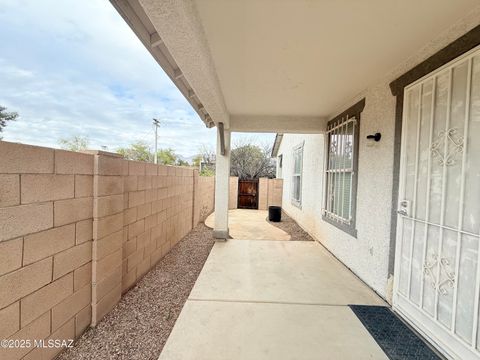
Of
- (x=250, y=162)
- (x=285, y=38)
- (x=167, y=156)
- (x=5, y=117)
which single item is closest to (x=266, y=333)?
(x=285, y=38)

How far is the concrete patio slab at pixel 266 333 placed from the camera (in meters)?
1.99

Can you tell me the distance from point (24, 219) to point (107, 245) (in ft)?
3.19

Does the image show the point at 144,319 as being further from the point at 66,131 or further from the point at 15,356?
the point at 66,131

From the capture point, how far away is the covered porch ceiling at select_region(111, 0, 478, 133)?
73.5 inches

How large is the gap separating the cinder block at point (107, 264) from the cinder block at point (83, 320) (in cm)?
26

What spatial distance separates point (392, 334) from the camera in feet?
7.53

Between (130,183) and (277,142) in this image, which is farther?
(277,142)

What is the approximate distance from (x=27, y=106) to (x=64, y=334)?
787 inches

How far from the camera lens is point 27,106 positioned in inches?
628

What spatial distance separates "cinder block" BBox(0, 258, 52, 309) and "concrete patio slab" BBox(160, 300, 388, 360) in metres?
1.09

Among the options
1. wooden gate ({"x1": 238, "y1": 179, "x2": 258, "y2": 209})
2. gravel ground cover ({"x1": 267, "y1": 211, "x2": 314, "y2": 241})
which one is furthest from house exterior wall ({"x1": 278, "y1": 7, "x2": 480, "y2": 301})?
wooden gate ({"x1": 238, "y1": 179, "x2": 258, "y2": 209})

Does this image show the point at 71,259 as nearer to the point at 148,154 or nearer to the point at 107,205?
the point at 107,205

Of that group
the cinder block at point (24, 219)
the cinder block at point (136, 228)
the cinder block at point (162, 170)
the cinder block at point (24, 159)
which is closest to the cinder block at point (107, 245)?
the cinder block at point (136, 228)

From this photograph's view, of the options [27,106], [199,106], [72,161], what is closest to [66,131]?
[27,106]
